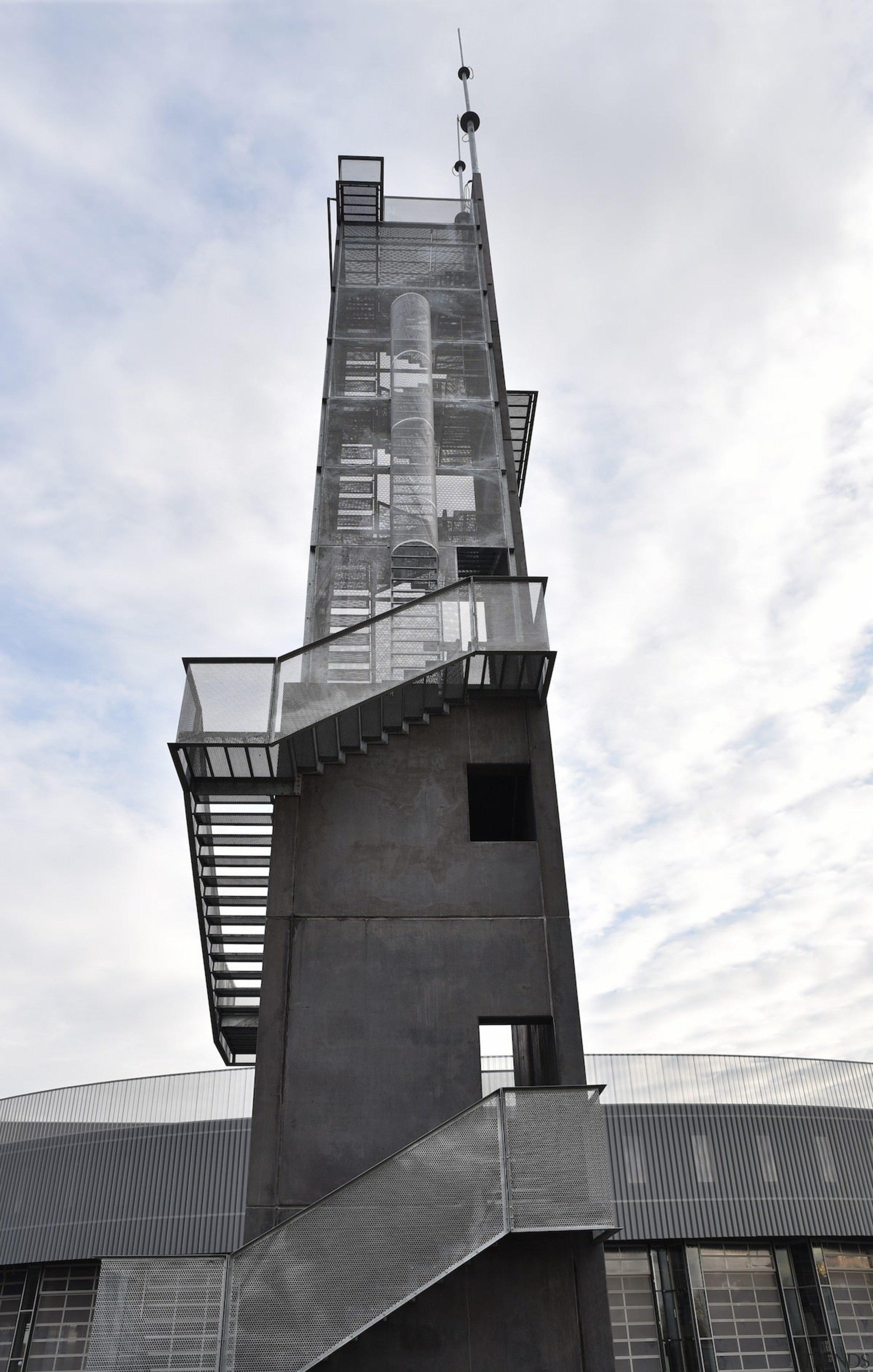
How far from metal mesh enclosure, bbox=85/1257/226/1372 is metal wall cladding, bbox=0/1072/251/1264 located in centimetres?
2037

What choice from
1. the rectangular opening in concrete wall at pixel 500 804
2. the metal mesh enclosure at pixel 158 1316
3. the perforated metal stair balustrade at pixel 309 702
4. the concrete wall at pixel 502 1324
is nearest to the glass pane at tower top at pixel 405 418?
the perforated metal stair balustrade at pixel 309 702

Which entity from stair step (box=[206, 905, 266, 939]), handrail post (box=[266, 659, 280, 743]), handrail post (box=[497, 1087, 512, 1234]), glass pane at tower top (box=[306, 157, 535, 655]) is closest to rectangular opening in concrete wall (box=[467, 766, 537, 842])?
glass pane at tower top (box=[306, 157, 535, 655])

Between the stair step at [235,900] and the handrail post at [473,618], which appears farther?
the stair step at [235,900]

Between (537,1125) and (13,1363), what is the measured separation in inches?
1090

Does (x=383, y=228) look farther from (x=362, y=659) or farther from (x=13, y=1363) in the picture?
(x=13, y=1363)

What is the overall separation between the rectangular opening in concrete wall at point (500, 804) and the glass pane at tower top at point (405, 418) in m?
3.02

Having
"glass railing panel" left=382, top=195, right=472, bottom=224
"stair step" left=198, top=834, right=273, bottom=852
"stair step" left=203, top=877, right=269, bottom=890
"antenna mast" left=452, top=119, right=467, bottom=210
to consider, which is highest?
"antenna mast" left=452, top=119, right=467, bottom=210

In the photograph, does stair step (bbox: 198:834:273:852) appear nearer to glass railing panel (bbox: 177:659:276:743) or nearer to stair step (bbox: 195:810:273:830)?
stair step (bbox: 195:810:273:830)

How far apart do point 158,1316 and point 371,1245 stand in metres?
2.23

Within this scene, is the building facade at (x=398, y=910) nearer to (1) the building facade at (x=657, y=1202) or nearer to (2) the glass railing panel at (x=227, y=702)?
(2) the glass railing panel at (x=227, y=702)

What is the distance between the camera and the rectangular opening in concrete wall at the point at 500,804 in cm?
1492

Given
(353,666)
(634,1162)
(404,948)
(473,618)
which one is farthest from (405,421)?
(634,1162)

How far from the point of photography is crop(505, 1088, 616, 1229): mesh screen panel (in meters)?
10.2

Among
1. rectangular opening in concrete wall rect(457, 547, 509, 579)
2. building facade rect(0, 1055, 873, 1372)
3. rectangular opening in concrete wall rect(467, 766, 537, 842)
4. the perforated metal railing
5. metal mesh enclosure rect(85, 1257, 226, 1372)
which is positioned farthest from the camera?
building facade rect(0, 1055, 873, 1372)
